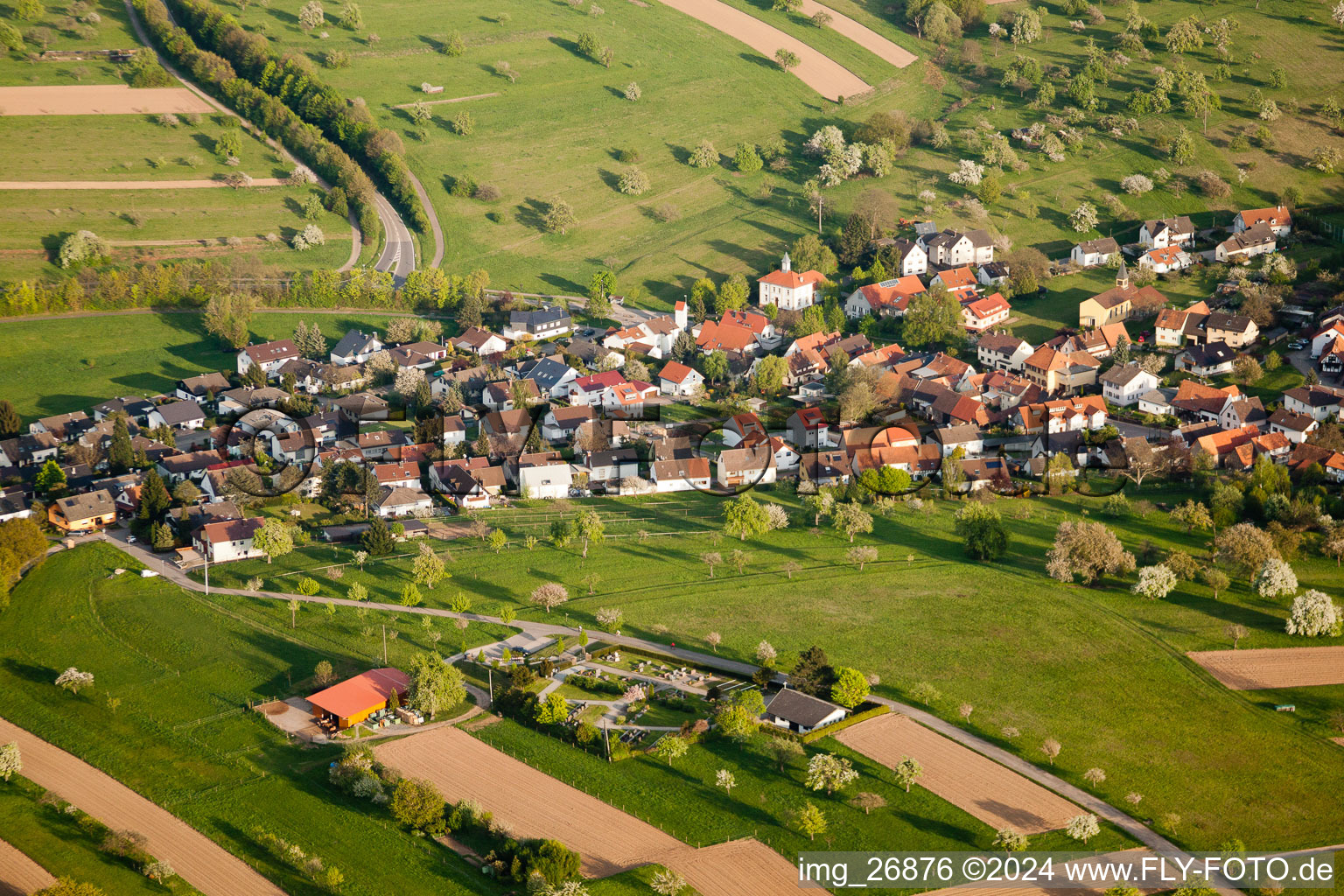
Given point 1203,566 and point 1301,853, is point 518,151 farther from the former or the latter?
point 1301,853

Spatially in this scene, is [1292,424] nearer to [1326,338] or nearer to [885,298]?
[1326,338]

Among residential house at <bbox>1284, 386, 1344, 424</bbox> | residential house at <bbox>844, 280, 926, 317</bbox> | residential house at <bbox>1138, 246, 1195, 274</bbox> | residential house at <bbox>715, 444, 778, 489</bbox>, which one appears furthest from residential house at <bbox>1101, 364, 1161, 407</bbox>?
residential house at <bbox>715, 444, 778, 489</bbox>

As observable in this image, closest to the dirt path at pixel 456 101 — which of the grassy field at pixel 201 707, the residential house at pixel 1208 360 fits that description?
the grassy field at pixel 201 707

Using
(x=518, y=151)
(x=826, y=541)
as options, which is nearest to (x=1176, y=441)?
(x=826, y=541)

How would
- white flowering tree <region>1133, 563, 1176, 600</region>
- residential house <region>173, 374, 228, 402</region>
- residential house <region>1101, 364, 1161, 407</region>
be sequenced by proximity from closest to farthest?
white flowering tree <region>1133, 563, 1176, 600</region>
residential house <region>1101, 364, 1161, 407</region>
residential house <region>173, 374, 228, 402</region>

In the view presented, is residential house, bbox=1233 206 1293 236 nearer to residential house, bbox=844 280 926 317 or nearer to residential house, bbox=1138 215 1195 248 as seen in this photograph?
residential house, bbox=1138 215 1195 248

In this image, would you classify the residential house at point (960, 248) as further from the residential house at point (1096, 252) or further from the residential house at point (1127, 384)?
the residential house at point (1127, 384)
